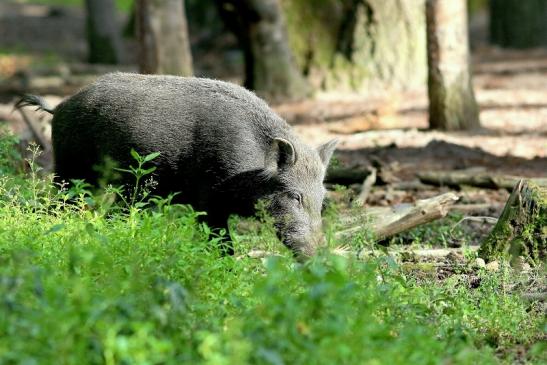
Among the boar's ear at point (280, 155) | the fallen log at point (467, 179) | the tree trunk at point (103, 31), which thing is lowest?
the tree trunk at point (103, 31)

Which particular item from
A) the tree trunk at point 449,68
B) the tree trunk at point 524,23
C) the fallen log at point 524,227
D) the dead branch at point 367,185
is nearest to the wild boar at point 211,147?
the fallen log at point 524,227

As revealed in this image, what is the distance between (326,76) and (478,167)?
495 centimetres

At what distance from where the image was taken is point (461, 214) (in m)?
8.93

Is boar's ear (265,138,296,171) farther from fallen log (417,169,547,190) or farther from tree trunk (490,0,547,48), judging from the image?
tree trunk (490,0,547,48)

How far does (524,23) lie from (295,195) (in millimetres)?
15033

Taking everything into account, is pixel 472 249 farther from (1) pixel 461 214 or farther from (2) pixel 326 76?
(2) pixel 326 76

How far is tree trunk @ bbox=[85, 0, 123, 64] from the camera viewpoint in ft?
68.2

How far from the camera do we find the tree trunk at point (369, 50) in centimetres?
1523

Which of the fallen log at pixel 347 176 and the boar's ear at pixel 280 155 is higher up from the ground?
the boar's ear at pixel 280 155

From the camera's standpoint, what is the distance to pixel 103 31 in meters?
20.9

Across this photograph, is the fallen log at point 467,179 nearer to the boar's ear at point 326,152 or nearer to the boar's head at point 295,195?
the boar's ear at point 326,152

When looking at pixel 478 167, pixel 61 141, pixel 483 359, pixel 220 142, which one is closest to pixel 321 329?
pixel 483 359

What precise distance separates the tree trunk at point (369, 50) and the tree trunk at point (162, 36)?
279 cm

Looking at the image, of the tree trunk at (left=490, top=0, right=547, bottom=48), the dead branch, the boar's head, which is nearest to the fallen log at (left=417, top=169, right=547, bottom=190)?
the dead branch
